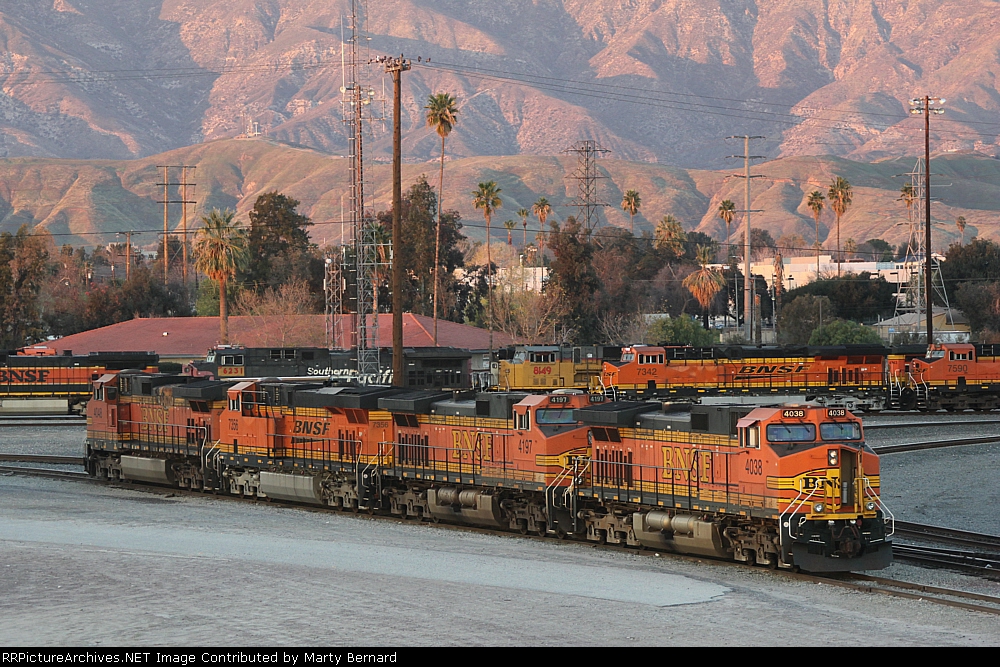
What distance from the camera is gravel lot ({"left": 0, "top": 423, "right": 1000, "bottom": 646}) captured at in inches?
646

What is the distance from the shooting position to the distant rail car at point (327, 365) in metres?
65.8

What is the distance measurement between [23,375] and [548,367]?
27644 millimetres

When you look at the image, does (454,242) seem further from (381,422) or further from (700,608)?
(700,608)

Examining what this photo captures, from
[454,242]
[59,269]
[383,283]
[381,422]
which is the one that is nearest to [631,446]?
[381,422]

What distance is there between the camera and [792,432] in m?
21.7

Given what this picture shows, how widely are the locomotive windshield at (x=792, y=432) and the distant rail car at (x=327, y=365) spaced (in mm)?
43823

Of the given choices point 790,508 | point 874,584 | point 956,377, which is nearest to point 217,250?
point 956,377

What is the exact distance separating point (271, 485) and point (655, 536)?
12884mm

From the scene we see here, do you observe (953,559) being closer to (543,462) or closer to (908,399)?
(543,462)

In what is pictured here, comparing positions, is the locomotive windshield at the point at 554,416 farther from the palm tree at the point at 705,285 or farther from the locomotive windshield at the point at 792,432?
the palm tree at the point at 705,285

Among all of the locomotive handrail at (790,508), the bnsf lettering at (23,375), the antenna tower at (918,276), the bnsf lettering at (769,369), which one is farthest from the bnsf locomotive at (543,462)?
the antenna tower at (918,276)

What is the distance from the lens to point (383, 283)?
109 m

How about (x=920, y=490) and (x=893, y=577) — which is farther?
(x=920, y=490)

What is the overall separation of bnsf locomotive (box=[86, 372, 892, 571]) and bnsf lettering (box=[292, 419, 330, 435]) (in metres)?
0.08
